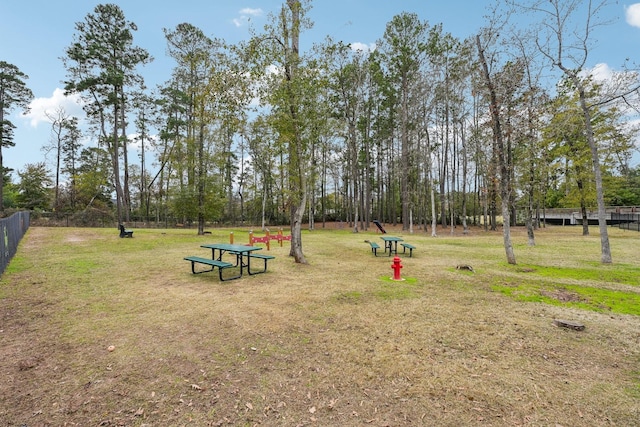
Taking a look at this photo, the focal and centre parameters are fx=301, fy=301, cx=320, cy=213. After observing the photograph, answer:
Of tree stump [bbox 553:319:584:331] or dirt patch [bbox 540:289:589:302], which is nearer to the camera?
tree stump [bbox 553:319:584:331]

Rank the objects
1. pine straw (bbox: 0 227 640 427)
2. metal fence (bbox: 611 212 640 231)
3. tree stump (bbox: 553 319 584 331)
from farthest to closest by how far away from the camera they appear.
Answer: metal fence (bbox: 611 212 640 231), tree stump (bbox: 553 319 584 331), pine straw (bbox: 0 227 640 427)

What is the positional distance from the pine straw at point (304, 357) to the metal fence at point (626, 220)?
82.4 ft

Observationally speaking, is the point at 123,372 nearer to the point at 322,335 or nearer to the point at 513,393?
the point at 322,335

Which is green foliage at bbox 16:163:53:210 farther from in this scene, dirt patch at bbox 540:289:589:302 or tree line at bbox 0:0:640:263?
dirt patch at bbox 540:289:589:302

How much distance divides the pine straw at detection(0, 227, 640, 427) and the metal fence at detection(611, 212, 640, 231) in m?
25.1

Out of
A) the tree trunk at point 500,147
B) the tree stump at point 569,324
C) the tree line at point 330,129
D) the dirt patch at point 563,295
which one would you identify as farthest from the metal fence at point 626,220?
the tree stump at point 569,324

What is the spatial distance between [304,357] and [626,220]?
36.5 metres

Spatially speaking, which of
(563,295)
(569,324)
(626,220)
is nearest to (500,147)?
(563,295)

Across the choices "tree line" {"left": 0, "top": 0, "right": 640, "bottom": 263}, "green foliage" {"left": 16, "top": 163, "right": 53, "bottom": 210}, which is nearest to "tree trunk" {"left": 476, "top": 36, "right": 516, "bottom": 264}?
"tree line" {"left": 0, "top": 0, "right": 640, "bottom": 263}

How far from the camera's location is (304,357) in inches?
142

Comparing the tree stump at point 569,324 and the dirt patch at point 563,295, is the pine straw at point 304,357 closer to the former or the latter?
the tree stump at point 569,324

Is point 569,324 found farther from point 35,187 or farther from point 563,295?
point 35,187

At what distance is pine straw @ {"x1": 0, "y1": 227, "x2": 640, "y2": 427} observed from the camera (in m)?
2.66

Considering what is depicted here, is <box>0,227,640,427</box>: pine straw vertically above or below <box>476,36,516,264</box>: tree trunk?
below
